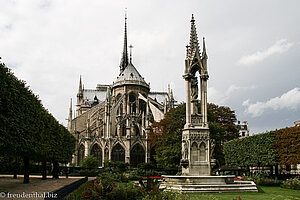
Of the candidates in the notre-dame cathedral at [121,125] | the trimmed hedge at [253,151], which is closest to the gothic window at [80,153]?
the notre-dame cathedral at [121,125]

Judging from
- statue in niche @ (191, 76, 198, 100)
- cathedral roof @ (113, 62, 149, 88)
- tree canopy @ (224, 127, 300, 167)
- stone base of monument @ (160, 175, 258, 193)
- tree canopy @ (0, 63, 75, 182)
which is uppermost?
cathedral roof @ (113, 62, 149, 88)

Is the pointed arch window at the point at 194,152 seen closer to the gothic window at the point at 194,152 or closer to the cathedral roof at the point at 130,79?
the gothic window at the point at 194,152

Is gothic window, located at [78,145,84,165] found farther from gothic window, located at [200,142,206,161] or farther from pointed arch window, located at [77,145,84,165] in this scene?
gothic window, located at [200,142,206,161]

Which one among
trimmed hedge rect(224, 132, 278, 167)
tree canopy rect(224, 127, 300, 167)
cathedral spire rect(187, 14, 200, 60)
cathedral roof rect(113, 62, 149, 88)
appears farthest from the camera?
cathedral roof rect(113, 62, 149, 88)

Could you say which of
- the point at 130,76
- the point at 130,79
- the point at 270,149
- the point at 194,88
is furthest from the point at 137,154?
the point at 194,88

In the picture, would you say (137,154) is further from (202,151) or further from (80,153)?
(202,151)

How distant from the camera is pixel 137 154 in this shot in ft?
176

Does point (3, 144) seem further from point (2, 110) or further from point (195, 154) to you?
point (195, 154)

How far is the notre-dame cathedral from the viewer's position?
53.7 m

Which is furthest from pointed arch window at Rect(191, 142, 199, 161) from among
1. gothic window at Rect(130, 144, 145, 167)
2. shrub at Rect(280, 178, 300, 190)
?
gothic window at Rect(130, 144, 145, 167)

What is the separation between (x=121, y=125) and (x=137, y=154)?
7607mm

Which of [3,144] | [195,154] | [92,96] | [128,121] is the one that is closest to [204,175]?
[195,154]

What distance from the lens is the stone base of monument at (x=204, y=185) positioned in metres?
12.1

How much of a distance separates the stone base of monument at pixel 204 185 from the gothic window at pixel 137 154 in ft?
133
